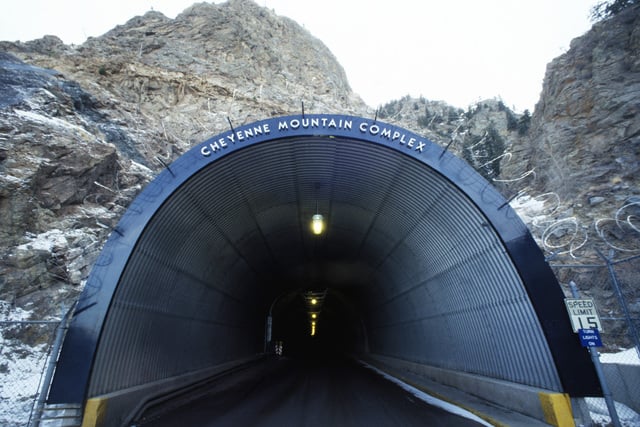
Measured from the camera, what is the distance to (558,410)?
6.39 metres

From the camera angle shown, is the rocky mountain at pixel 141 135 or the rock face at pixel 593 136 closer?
the rocky mountain at pixel 141 135

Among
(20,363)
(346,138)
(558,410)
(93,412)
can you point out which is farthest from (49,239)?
(558,410)

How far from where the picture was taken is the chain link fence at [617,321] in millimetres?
6480

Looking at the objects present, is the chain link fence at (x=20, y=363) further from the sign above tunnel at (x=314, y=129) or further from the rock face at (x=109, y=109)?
→ the sign above tunnel at (x=314, y=129)

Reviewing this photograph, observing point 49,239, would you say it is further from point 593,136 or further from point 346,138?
point 593,136

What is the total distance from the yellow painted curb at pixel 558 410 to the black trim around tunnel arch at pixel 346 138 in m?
0.20

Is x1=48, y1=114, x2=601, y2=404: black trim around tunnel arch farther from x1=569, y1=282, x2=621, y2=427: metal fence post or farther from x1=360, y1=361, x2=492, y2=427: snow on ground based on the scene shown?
x1=360, y1=361, x2=492, y2=427: snow on ground

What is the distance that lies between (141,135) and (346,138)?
23374 millimetres

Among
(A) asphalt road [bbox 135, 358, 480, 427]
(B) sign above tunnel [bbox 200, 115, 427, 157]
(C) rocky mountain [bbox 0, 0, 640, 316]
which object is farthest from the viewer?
(C) rocky mountain [bbox 0, 0, 640, 316]

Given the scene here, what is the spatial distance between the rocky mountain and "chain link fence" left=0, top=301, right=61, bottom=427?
1141 mm

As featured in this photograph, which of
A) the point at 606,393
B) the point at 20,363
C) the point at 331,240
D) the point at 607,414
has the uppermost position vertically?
the point at 331,240

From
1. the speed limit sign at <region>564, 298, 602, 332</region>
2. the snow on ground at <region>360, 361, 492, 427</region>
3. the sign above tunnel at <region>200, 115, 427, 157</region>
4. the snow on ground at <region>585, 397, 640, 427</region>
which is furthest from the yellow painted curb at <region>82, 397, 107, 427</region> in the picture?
the snow on ground at <region>585, 397, 640, 427</region>

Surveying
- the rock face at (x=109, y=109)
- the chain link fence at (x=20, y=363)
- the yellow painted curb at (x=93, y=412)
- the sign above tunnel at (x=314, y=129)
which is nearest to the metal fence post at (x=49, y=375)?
the yellow painted curb at (x=93, y=412)

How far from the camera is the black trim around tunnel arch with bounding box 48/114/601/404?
6.79 meters
